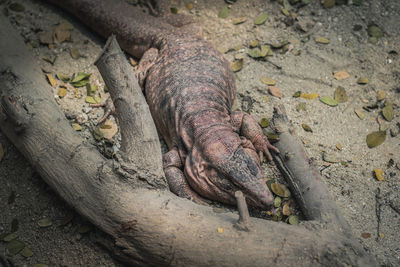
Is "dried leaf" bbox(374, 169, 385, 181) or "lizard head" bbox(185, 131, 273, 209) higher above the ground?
"lizard head" bbox(185, 131, 273, 209)

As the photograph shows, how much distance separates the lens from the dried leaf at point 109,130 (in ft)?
13.4

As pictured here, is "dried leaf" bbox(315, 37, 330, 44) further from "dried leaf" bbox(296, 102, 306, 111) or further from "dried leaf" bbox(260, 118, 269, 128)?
"dried leaf" bbox(260, 118, 269, 128)

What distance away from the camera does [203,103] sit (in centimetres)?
401

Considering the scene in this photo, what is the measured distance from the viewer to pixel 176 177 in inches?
Result: 147

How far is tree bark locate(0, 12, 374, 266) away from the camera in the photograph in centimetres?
267

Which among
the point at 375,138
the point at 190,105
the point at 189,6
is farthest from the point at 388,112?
the point at 189,6

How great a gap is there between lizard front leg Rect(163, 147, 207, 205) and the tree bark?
54cm

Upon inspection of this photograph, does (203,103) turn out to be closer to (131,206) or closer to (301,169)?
(301,169)

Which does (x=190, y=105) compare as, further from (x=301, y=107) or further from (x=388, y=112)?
(x=388, y=112)

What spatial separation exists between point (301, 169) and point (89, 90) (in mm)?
2569

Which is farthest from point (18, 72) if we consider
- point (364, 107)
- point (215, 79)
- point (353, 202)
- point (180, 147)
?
point (364, 107)

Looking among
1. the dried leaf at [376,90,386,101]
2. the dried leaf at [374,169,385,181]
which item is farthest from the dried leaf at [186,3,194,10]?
the dried leaf at [374,169,385,181]

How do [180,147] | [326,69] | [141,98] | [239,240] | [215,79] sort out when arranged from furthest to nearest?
[326,69] < [215,79] < [180,147] < [141,98] < [239,240]

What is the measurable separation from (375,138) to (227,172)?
1.82 m
